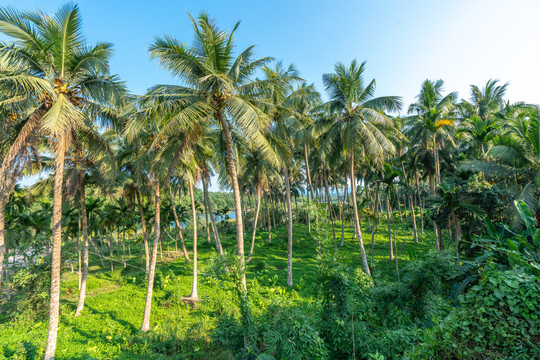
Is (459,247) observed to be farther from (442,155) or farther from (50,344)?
(50,344)

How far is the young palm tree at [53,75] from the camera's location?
7.36 meters

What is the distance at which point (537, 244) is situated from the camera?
5.71 meters

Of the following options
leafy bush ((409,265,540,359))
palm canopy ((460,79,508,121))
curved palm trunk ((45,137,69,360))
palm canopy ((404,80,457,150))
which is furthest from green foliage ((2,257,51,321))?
palm canopy ((460,79,508,121))

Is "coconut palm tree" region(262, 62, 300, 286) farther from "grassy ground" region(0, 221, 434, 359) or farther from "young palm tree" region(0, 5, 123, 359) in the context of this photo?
"young palm tree" region(0, 5, 123, 359)

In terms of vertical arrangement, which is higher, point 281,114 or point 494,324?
point 281,114

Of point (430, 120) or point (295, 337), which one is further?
point (430, 120)

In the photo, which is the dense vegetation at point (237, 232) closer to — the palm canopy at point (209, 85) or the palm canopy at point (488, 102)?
the palm canopy at point (209, 85)

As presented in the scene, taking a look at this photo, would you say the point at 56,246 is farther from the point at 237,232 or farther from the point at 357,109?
the point at 357,109

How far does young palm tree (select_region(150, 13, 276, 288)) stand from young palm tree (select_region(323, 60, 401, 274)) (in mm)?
6343

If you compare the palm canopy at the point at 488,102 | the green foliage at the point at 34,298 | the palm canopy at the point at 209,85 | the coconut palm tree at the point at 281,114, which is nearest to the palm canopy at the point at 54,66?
the palm canopy at the point at 209,85

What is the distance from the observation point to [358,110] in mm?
14539

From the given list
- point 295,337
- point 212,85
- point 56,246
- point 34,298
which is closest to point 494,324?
point 295,337

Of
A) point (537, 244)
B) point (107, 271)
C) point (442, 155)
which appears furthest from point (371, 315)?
point (107, 271)

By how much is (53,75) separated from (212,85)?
5313 millimetres
